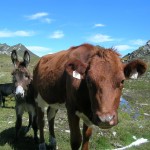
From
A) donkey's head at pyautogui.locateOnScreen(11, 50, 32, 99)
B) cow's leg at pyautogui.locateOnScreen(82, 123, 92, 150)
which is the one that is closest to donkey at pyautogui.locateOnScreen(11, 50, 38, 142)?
donkey's head at pyautogui.locateOnScreen(11, 50, 32, 99)

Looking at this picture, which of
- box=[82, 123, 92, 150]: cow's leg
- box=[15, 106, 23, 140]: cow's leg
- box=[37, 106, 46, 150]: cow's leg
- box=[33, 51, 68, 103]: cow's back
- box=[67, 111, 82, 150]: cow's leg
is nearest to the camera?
box=[67, 111, 82, 150]: cow's leg

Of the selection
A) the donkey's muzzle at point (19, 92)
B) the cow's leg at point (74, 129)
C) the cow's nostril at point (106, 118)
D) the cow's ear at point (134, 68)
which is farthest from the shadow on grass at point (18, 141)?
the cow's nostril at point (106, 118)

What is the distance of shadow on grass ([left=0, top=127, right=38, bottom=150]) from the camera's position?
44.8 feet

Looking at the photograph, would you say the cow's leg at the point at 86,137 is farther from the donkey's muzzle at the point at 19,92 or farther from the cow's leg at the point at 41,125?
the donkey's muzzle at the point at 19,92

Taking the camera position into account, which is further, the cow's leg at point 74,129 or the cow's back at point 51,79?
the cow's back at point 51,79

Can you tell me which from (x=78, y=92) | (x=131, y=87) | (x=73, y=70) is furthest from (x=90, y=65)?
(x=131, y=87)

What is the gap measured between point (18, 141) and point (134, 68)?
Result: 7.16m

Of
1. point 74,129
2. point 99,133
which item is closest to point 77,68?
point 74,129

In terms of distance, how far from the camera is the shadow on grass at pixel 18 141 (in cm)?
1365

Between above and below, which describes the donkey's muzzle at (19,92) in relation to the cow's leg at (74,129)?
above

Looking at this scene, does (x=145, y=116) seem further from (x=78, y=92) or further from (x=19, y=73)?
(x=78, y=92)

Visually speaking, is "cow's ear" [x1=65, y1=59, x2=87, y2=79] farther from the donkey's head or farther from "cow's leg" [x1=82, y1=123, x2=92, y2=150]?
the donkey's head

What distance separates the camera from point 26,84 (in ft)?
46.7

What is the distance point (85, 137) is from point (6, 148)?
141 inches
